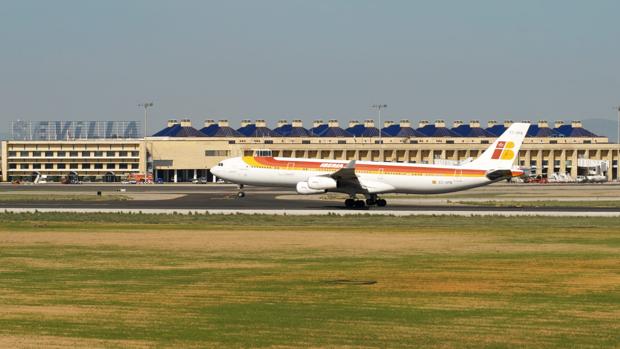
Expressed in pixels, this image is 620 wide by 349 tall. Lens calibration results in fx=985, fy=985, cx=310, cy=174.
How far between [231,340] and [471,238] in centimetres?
3013

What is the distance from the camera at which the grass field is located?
2261cm

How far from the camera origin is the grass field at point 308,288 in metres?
22.6

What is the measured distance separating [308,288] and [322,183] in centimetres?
4794

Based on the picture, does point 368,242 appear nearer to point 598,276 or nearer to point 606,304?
point 598,276

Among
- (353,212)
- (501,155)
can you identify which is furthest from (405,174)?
(353,212)

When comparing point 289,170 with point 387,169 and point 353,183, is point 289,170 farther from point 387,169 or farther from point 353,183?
point 387,169

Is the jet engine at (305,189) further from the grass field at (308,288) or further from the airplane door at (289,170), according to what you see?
the grass field at (308,288)

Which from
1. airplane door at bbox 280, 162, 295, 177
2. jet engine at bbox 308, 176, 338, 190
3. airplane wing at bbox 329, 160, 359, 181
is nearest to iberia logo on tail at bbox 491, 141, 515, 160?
airplane wing at bbox 329, 160, 359, 181

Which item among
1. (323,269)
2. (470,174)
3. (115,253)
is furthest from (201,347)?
(470,174)

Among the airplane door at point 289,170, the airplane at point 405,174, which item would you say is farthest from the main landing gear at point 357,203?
the airplane door at point 289,170

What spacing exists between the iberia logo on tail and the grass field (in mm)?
27568

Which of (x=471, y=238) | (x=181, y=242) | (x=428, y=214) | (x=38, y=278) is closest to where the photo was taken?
(x=38, y=278)

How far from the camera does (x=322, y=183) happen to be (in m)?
78.4

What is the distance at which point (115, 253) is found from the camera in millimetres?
41344
